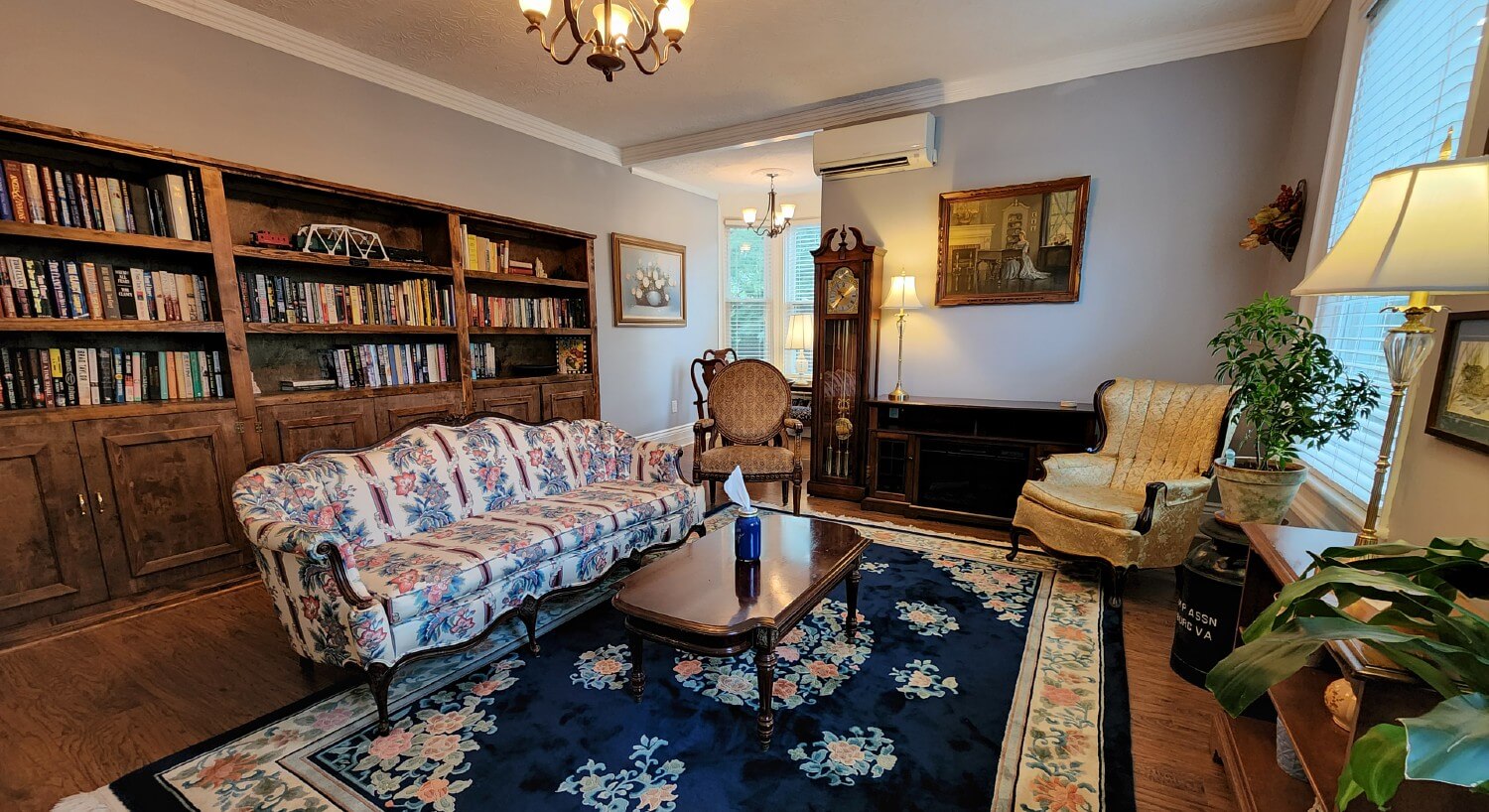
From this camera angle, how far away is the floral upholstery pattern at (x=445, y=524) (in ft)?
5.92

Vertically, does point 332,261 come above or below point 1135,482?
above

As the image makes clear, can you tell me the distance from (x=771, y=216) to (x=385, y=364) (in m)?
3.76

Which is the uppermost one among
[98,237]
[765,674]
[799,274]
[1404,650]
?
[799,274]

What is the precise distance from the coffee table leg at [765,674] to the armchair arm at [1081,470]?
2.14 m

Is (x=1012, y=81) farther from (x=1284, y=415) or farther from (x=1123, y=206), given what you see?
(x=1284, y=415)

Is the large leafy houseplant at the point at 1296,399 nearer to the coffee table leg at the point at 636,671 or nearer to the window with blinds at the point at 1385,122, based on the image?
the window with blinds at the point at 1385,122

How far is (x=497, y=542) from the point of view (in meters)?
2.20

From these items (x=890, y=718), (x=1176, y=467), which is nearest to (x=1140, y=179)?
(x=1176, y=467)

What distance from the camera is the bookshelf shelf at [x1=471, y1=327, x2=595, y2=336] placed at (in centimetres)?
390

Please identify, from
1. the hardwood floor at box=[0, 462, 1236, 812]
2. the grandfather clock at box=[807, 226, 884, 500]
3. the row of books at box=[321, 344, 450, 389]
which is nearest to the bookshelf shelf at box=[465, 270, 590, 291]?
the row of books at box=[321, 344, 450, 389]

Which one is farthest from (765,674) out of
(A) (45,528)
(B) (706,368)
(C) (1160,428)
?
(B) (706,368)

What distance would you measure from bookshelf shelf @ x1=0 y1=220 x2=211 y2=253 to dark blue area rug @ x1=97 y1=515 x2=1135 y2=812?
7.13ft

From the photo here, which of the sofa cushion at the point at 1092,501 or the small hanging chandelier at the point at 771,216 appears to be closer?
the sofa cushion at the point at 1092,501

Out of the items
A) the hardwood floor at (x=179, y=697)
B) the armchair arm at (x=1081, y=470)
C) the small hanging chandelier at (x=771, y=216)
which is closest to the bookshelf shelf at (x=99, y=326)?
the hardwood floor at (x=179, y=697)
